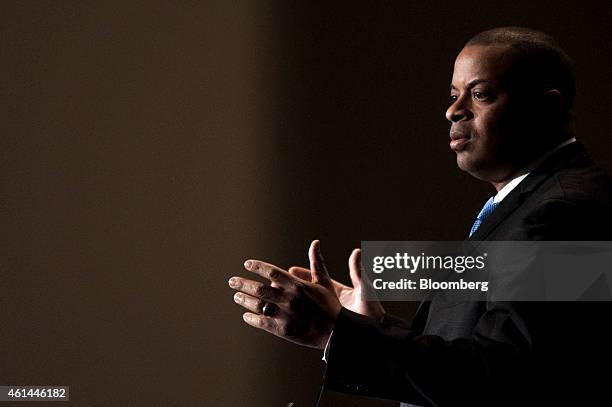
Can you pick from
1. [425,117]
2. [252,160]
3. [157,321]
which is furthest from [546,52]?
[157,321]

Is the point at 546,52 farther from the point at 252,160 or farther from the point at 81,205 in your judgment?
the point at 81,205

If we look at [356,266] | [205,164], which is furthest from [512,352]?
[205,164]

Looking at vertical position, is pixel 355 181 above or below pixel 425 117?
below

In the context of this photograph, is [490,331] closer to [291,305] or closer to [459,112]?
[291,305]

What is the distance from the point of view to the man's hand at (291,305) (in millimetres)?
1207

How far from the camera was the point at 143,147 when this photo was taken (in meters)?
2.64

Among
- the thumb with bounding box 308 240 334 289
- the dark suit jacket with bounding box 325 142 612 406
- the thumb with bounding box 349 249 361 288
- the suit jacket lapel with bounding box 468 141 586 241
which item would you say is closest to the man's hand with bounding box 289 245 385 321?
the thumb with bounding box 349 249 361 288

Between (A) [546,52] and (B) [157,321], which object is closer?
(A) [546,52]

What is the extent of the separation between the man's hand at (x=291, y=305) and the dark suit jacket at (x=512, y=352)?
Answer: 28 mm

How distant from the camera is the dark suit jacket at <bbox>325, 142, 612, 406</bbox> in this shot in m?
1.20

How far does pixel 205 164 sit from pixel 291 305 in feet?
5.09

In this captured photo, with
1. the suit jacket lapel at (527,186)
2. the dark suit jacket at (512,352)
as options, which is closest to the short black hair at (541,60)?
the suit jacket lapel at (527,186)

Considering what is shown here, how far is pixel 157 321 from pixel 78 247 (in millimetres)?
361

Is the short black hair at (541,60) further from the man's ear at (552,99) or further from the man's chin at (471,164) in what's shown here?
the man's chin at (471,164)
